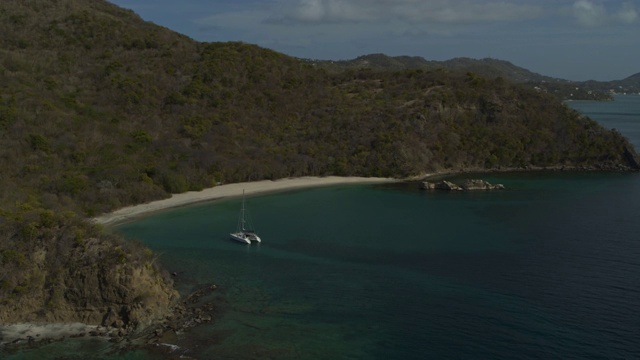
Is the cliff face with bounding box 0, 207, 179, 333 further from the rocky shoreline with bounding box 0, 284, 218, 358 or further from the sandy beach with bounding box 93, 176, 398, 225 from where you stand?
the sandy beach with bounding box 93, 176, 398, 225

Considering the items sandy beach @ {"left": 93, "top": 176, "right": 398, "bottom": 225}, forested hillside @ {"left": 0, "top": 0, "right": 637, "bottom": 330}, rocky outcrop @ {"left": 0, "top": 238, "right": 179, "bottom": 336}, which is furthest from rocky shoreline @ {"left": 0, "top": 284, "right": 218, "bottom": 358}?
forested hillside @ {"left": 0, "top": 0, "right": 637, "bottom": 330}

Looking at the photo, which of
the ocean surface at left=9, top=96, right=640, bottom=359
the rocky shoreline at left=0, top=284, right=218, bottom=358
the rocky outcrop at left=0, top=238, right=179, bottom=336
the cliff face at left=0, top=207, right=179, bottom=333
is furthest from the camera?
the cliff face at left=0, top=207, right=179, bottom=333

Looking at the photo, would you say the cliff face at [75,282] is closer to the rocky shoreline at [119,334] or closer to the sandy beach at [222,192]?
the rocky shoreline at [119,334]

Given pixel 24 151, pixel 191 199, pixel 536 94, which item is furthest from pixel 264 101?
pixel 536 94

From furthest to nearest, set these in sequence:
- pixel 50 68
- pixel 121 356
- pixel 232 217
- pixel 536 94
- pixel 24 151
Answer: pixel 536 94, pixel 50 68, pixel 24 151, pixel 232 217, pixel 121 356

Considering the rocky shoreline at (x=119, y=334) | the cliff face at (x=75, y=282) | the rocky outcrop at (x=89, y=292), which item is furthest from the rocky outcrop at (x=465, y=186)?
the rocky outcrop at (x=89, y=292)

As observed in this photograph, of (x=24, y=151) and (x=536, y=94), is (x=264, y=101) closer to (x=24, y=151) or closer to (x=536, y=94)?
(x=24, y=151)
